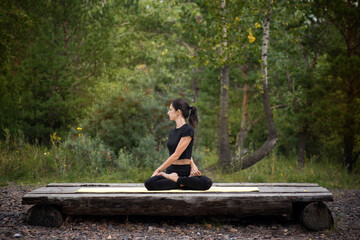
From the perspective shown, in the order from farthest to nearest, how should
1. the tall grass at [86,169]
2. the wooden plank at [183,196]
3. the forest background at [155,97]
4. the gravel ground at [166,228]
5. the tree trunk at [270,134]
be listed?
the tree trunk at [270,134] < the forest background at [155,97] < the tall grass at [86,169] < the wooden plank at [183,196] < the gravel ground at [166,228]

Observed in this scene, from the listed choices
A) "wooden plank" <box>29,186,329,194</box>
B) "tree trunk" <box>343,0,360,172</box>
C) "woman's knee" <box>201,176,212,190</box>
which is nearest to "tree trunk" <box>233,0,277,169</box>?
"tree trunk" <box>343,0,360,172</box>

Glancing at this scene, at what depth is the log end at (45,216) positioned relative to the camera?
4852mm

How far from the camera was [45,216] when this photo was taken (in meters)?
4.86

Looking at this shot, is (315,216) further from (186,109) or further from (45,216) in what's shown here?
(45,216)

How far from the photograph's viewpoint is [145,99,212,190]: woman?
204 inches

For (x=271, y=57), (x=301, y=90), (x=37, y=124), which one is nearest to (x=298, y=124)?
(x=301, y=90)

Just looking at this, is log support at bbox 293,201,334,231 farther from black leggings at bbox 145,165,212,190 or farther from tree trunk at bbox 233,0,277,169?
tree trunk at bbox 233,0,277,169

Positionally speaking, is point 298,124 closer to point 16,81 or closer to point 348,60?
point 348,60

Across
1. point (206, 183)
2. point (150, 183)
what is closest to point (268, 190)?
point (206, 183)

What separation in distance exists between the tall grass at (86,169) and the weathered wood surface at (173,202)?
3.11 meters

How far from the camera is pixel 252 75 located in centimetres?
1378

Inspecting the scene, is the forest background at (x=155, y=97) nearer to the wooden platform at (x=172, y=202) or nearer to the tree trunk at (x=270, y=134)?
the tree trunk at (x=270, y=134)

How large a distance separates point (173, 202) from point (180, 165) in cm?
63

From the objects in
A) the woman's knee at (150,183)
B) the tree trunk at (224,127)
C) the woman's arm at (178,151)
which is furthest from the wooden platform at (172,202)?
the tree trunk at (224,127)
